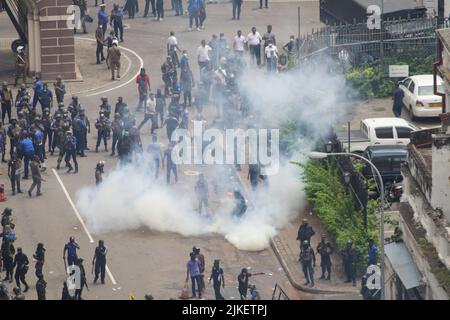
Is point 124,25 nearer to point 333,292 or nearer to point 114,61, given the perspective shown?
point 114,61

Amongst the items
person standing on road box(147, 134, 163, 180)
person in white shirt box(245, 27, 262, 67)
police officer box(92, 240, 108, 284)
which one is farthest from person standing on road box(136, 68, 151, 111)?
police officer box(92, 240, 108, 284)

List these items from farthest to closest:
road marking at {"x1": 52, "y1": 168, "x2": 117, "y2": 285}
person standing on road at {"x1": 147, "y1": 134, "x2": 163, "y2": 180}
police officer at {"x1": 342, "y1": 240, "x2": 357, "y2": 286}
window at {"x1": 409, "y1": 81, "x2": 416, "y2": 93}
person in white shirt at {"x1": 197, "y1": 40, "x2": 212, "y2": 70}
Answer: person in white shirt at {"x1": 197, "y1": 40, "x2": 212, "y2": 70} < window at {"x1": 409, "y1": 81, "x2": 416, "y2": 93} < person standing on road at {"x1": 147, "y1": 134, "x2": 163, "y2": 180} < road marking at {"x1": 52, "y1": 168, "x2": 117, "y2": 285} < police officer at {"x1": 342, "y1": 240, "x2": 357, "y2": 286}

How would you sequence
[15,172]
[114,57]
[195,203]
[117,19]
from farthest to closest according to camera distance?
[117,19], [114,57], [15,172], [195,203]

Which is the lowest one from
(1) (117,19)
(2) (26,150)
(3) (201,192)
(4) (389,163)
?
(3) (201,192)

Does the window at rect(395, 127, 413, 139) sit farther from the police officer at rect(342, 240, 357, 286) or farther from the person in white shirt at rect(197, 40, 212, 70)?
the person in white shirt at rect(197, 40, 212, 70)

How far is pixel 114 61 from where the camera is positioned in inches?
2232

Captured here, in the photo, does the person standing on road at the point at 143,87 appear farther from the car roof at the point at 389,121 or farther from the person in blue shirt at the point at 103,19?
the car roof at the point at 389,121

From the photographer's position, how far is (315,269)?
42.3 m

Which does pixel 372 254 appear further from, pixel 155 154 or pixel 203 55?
pixel 203 55

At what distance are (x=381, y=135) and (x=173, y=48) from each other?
11886mm

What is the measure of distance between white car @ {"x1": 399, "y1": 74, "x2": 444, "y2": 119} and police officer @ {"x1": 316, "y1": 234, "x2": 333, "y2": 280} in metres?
10.1

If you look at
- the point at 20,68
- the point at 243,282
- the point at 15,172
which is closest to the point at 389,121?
the point at 243,282

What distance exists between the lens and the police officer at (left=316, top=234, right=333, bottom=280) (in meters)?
41.4
